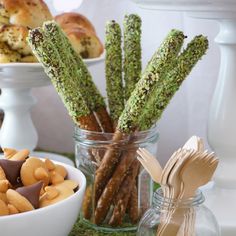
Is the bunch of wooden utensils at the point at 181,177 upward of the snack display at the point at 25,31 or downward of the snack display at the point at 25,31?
downward

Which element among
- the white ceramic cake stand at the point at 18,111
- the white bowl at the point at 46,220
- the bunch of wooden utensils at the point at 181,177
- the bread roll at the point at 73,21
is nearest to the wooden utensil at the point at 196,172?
the bunch of wooden utensils at the point at 181,177

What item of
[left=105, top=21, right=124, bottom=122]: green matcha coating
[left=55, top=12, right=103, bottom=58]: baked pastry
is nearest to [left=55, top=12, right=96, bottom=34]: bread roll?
[left=55, top=12, right=103, bottom=58]: baked pastry

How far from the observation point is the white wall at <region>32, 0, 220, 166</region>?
3.46 feet

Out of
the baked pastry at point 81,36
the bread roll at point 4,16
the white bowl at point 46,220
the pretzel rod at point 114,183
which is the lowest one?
the pretzel rod at point 114,183

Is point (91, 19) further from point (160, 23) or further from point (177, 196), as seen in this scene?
point (177, 196)

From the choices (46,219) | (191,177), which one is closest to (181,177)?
(191,177)

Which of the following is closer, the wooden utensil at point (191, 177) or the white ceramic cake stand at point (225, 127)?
the wooden utensil at point (191, 177)

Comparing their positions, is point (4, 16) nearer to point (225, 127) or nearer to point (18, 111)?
point (18, 111)

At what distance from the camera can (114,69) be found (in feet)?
2.58

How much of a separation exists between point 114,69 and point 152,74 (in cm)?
9

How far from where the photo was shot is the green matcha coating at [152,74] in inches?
27.4

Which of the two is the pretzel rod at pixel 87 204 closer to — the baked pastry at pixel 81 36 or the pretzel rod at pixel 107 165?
the pretzel rod at pixel 107 165

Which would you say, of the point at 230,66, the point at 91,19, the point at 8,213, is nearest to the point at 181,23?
the point at 91,19

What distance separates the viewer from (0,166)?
690 mm
